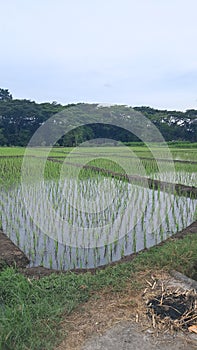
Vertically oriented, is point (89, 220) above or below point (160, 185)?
below

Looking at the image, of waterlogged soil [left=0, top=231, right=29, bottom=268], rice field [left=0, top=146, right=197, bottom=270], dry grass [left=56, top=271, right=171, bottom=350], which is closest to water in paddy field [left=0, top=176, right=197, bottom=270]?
rice field [left=0, top=146, right=197, bottom=270]

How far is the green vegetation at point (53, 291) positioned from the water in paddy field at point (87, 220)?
2.01ft

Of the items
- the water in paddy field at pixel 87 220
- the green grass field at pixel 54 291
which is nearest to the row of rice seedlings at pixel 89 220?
the water in paddy field at pixel 87 220

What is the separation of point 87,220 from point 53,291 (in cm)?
267

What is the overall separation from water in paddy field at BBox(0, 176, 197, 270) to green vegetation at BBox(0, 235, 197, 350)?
2.01 ft

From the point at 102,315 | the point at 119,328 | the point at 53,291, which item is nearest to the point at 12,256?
the point at 53,291

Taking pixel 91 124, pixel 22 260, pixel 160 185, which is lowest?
pixel 22 260

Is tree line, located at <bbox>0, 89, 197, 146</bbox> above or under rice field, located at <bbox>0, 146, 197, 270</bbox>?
above

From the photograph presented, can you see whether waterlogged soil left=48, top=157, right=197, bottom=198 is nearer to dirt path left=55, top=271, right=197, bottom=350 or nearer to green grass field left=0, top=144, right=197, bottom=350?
green grass field left=0, top=144, right=197, bottom=350

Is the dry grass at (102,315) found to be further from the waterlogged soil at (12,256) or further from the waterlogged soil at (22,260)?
the waterlogged soil at (12,256)

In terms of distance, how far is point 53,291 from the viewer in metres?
2.91

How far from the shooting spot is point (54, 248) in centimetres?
432

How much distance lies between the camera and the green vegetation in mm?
2270

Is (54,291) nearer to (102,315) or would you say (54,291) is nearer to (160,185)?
(102,315)
